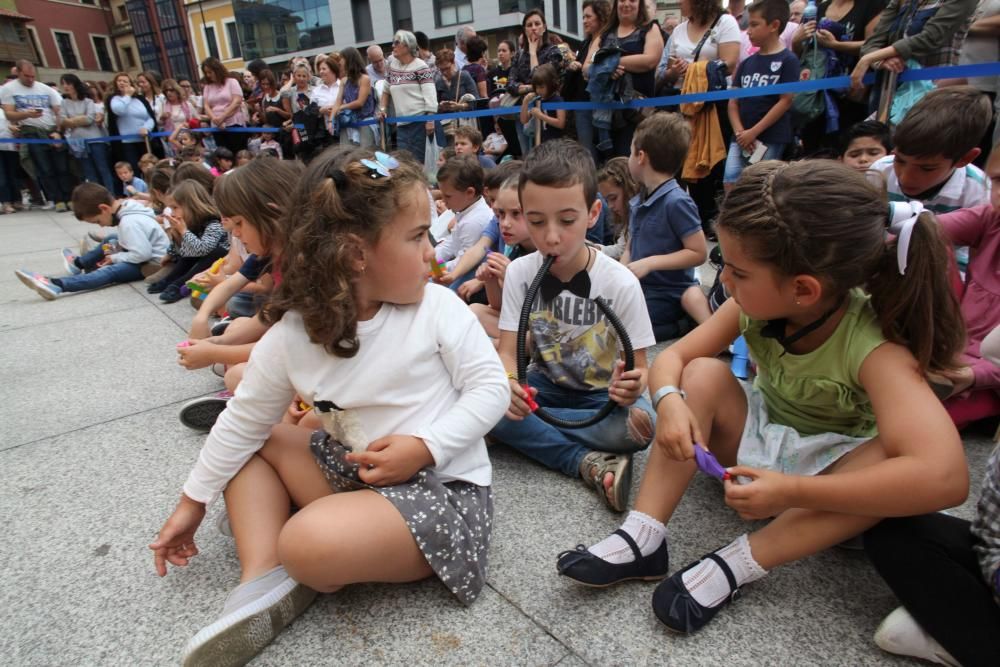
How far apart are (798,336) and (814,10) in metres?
4.26

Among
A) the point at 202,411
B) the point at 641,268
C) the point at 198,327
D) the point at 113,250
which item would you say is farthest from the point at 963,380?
the point at 113,250

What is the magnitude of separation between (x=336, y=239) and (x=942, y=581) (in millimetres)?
1337

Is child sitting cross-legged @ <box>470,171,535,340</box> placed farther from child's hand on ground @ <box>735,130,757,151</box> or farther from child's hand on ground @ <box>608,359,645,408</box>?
child's hand on ground @ <box>735,130,757,151</box>

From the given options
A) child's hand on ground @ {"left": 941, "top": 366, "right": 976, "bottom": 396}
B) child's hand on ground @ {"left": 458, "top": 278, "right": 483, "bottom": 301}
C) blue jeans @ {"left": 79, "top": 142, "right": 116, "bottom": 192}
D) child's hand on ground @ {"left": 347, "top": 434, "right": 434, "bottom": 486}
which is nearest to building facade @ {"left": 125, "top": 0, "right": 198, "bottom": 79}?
blue jeans @ {"left": 79, "top": 142, "right": 116, "bottom": 192}

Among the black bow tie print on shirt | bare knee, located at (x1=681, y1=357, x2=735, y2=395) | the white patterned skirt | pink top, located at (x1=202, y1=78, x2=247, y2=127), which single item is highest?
pink top, located at (x1=202, y1=78, x2=247, y2=127)

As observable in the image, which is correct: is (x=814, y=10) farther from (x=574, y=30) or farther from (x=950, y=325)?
(x=574, y=30)

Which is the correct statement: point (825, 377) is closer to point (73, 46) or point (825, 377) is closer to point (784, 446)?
point (784, 446)

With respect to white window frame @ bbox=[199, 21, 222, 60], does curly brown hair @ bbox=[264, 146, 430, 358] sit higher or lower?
lower

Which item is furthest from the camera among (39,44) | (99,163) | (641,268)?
(39,44)

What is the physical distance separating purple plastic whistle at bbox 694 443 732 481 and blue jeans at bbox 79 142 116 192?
1017 centimetres

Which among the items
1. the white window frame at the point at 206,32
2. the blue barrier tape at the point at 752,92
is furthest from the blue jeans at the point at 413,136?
the white window frame at the point at 206,32

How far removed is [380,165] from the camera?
1199 mm

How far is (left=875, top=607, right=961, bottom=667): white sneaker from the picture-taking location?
3.45ft

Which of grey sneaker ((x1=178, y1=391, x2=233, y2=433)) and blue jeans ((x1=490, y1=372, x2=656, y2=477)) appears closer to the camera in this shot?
blue jeans ((x1=490, y1=372, x2=656, y2=477))
